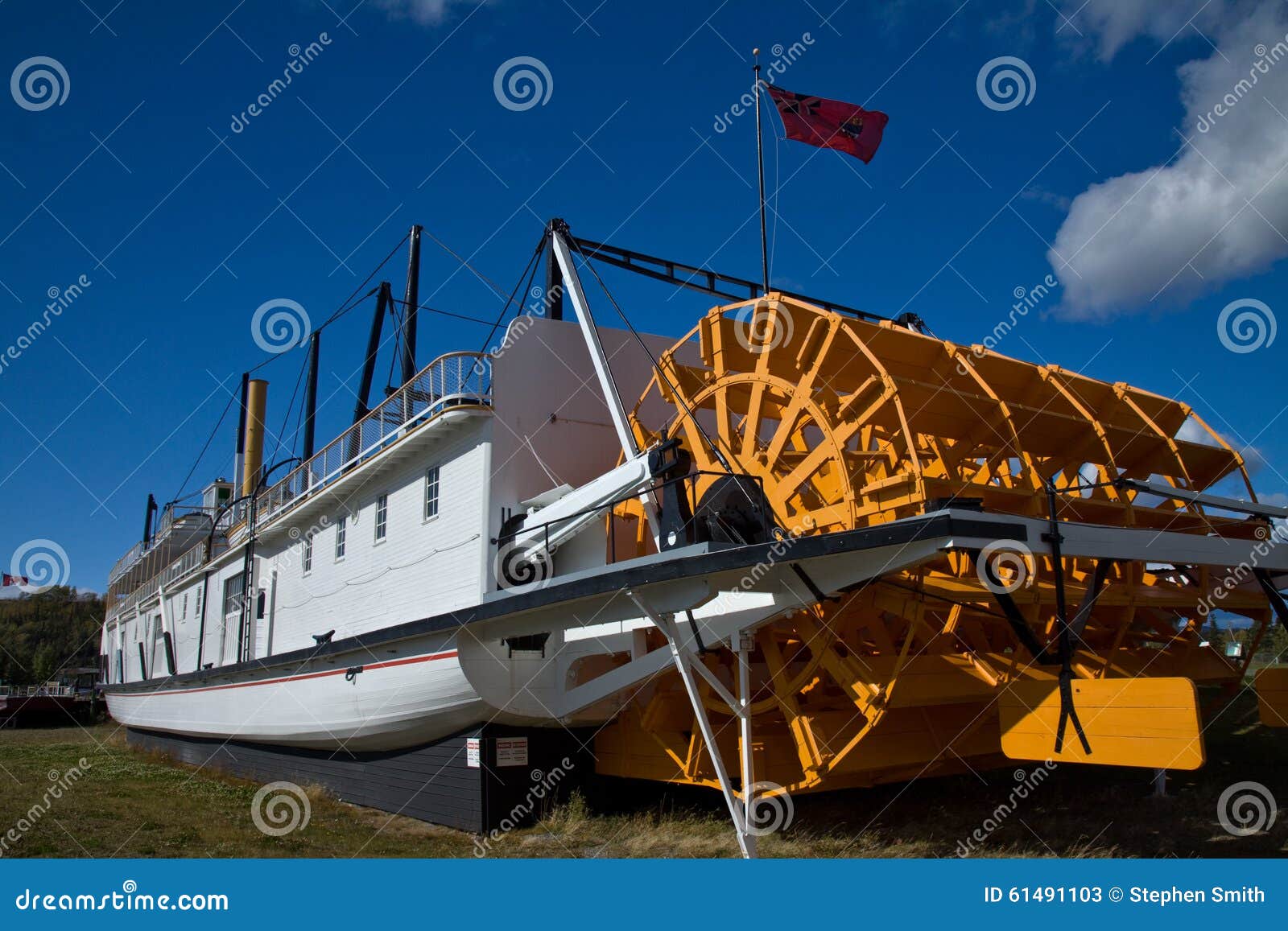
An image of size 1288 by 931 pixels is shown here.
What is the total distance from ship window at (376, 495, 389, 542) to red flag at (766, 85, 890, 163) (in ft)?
19.8

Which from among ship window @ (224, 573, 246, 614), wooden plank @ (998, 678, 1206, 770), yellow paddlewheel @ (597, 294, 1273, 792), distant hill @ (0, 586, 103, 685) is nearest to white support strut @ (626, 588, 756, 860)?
yellow paddlewheel @ (597, 294, 1273, 792)

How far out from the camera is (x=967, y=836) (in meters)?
8.07

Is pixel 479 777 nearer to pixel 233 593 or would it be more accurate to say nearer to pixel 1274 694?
pixel 1274 694

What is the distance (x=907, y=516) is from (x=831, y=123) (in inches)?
186

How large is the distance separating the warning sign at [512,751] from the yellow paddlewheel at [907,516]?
31.1 inches

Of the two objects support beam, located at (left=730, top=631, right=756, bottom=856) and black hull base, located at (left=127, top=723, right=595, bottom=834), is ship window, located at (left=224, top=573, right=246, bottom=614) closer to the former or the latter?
black hull base, located at (left=127, top=723, right=595, bottom=834)

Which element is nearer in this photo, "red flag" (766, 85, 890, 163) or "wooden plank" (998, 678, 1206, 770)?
"wooden plank" (998, 678, 1206, 770)

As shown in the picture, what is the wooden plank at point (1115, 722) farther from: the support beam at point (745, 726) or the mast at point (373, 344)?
the mast at point (373, 344)

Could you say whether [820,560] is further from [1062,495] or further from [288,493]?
[288,493]

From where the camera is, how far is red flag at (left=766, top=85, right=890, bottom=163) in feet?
33.7

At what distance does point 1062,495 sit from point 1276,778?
13.2ft

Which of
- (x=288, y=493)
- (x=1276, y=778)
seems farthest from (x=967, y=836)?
(x=288, y=493)

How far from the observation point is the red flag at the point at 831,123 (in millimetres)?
10273

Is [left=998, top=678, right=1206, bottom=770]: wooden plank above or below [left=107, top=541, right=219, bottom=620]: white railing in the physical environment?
below
